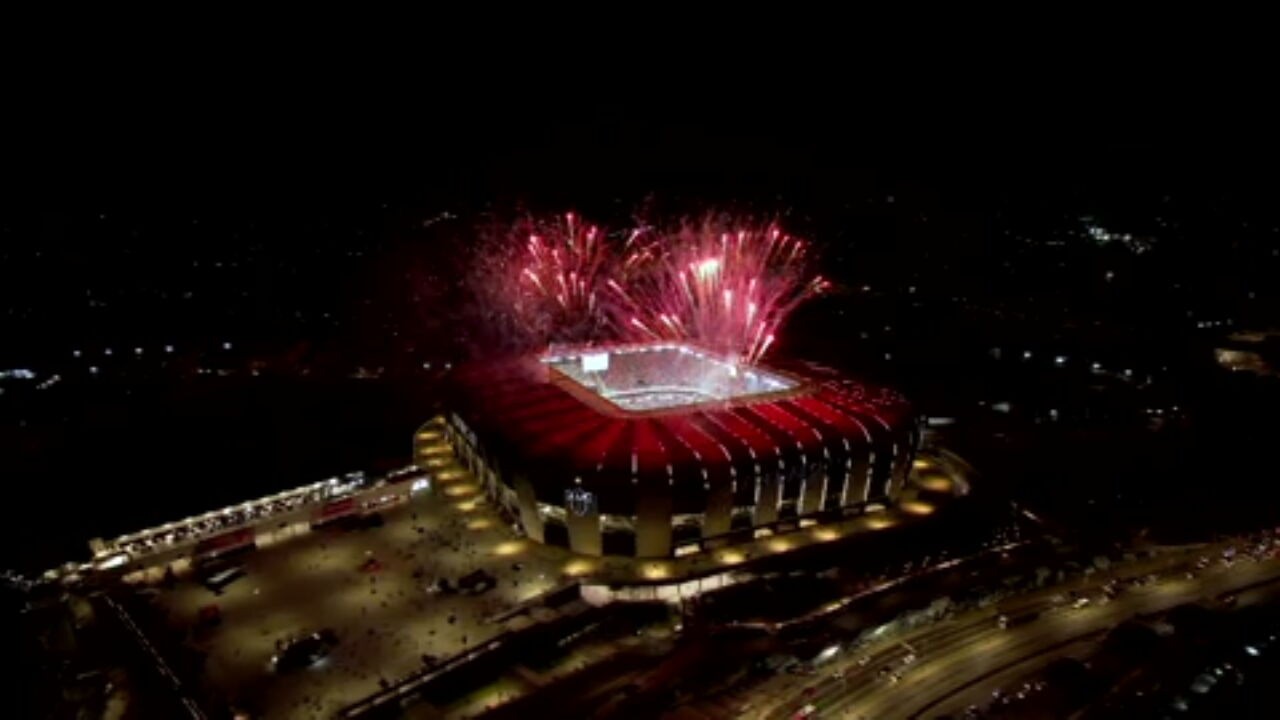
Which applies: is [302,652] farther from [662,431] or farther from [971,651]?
[971,651]

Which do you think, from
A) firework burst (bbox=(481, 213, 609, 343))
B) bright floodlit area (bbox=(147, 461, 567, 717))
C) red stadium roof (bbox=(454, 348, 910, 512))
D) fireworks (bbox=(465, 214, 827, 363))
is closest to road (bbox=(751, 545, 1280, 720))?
red stadium roof (bbox=(454, 348, 910, 512))

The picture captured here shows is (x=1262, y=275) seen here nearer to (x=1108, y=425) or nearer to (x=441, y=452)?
(x=1108, y=425)

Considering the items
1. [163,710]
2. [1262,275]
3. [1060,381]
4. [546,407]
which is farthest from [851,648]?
[1262,275]

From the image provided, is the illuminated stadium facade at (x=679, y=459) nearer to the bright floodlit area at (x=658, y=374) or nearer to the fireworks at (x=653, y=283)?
the bright floodlit area at (x=658, y=374)

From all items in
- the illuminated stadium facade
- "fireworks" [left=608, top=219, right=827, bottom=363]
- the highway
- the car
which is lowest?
the car

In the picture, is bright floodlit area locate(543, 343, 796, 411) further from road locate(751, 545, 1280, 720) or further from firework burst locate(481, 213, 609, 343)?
road locate(751, 545, 1280, 720)

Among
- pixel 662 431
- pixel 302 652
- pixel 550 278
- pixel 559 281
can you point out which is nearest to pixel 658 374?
pixel 559 281
